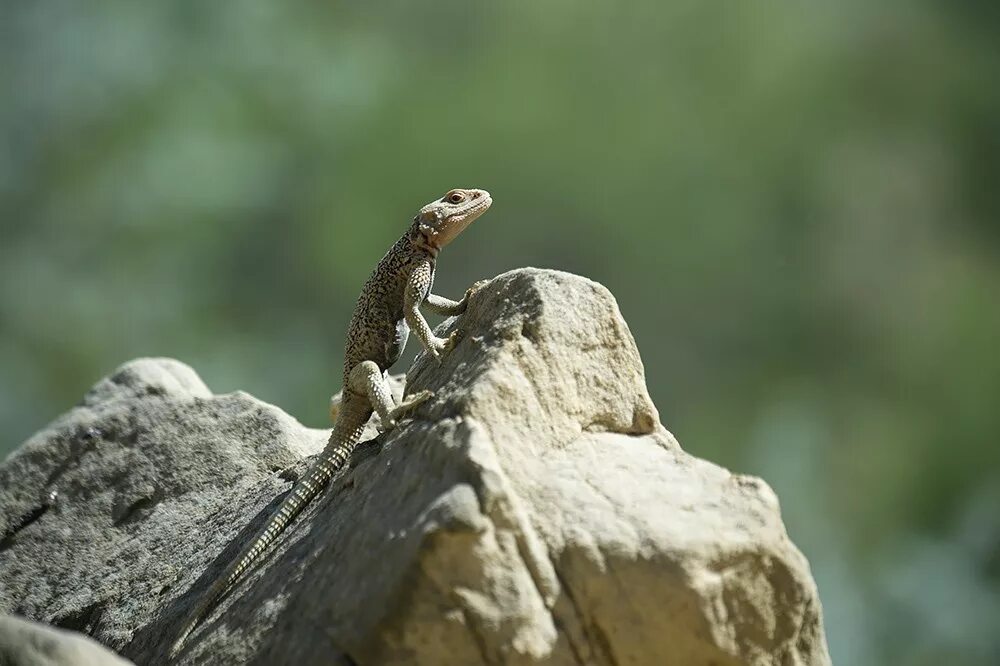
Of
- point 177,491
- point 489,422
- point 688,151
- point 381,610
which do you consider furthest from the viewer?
point 688,151

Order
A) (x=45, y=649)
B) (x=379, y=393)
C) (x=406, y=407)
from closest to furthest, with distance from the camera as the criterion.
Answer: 1. (x=45, y=649)
2. (x=406, y=407)
3. (x=379, y=393)

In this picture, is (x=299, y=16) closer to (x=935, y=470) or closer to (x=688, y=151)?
(x=688, y=151)

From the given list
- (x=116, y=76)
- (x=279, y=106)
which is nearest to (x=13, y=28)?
(x=116, y=76)

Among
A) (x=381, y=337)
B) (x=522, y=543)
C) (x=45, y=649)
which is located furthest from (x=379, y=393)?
(x=45, y=649)

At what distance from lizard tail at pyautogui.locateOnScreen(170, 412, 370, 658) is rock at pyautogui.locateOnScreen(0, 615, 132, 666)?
43.9 inches

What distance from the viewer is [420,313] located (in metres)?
4.74

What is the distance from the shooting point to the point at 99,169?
1123 centimetres

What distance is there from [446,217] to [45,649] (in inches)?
106

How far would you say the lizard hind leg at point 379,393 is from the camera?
4.13 metres

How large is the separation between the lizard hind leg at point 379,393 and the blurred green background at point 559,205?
212 inches

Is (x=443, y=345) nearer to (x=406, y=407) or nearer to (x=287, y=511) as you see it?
(x=406, y=407)

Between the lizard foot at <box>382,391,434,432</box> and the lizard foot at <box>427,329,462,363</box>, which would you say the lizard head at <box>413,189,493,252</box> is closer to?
the lizard foot at <box>427,329,462,363</box>

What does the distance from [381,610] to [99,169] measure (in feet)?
29.9

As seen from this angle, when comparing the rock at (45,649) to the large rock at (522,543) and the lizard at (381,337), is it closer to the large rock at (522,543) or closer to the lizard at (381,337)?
the large rock at (522,543)
